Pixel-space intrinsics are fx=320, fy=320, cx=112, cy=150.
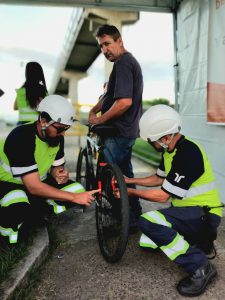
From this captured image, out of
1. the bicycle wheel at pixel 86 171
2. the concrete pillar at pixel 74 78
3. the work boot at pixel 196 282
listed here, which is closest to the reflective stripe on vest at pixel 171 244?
the work boot at pixel 196 282

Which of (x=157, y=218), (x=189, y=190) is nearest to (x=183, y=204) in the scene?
(x=189, y=190)

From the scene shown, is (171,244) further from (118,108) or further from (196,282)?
(118,108)

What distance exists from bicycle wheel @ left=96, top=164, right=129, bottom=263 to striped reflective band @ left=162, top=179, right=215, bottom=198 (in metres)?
0.34

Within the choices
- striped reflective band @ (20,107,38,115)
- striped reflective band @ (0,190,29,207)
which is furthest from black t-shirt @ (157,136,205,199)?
striped reflective band @ (20,107,38,115)

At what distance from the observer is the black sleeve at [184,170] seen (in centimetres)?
246

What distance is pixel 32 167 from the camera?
9.29ft

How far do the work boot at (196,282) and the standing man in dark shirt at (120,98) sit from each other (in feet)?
3.51

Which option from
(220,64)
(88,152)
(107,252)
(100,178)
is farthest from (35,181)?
(220,64)

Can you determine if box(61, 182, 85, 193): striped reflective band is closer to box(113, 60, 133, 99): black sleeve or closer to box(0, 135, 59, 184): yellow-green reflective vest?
box(0, 135, 59, 184): yellow-green reflective vest

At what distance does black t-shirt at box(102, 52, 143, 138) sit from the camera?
124 inches

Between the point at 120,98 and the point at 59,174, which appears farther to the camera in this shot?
the point at 59,174

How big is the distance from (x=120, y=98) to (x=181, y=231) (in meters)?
1.37

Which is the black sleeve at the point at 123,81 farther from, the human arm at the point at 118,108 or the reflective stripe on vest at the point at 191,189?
the reflective stripe on vest at the point at 191,189

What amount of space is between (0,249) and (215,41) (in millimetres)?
3577
